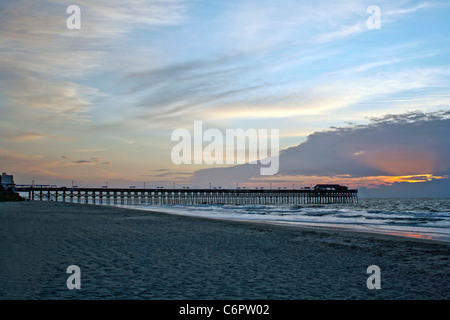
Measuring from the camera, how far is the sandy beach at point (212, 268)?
21.8 feet

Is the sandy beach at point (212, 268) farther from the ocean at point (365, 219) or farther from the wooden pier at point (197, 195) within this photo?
the wooden pier at point (197, 195)

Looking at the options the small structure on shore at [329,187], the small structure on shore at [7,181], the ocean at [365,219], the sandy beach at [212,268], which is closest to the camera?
the sandy beach at [212,268]

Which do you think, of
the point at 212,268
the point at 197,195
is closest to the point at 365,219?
the point at 212,268

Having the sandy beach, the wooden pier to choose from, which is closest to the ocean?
the sandy beach

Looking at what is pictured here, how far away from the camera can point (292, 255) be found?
37.2ft

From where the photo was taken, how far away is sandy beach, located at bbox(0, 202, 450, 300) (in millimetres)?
6637

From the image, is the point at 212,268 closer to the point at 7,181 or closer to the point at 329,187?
the point at 7,181

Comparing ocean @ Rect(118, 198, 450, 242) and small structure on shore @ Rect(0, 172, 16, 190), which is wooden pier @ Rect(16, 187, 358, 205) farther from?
ocean @ Rect(118, 198, 450, 242)

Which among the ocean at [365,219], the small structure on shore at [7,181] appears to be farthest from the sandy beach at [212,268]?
the small structure on shore at [7,181]

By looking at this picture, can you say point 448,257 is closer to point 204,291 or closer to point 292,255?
point 292,255

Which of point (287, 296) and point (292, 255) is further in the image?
point (292, 255)
